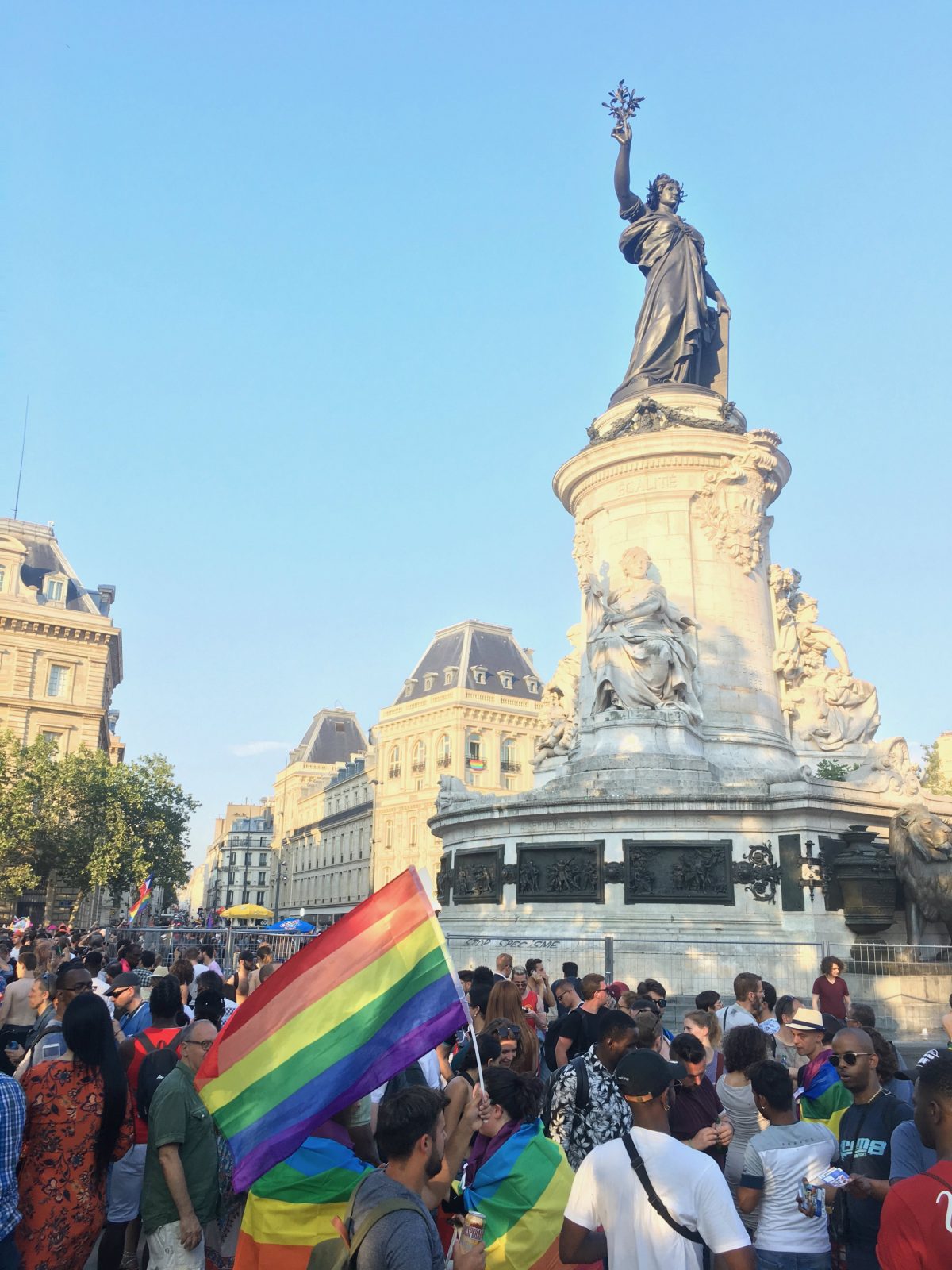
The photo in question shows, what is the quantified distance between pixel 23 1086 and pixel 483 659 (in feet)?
205

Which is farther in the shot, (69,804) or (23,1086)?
(69,804)

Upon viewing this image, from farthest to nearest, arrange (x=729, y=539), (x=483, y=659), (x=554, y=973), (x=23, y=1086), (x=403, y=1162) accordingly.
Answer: (x=483, y=659), (x=729, y=539), (x=554, y=973), (x=23, y=1086), (x=403, y=1162)

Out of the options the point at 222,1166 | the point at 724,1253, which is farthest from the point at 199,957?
the point at 724,1253

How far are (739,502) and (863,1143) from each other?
1845 cm

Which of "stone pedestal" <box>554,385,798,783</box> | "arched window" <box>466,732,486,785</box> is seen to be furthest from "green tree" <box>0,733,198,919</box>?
"stone pedestal" <box>554,385,798,783</box>

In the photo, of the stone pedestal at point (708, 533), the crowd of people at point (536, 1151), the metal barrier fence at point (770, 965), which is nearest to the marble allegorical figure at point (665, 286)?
the stone pedestal at point (708, 533)

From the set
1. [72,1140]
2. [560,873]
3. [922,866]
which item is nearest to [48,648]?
[560,873]

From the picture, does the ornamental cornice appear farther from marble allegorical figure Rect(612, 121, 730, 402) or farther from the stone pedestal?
the stone pedestal

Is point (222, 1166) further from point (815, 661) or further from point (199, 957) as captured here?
point (815, 661)

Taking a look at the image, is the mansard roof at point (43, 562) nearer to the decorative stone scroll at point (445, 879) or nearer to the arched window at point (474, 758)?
the arched window at point (474, 758)

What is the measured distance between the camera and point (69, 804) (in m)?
43.9

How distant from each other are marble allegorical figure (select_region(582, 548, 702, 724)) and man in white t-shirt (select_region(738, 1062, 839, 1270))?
49.4 feet

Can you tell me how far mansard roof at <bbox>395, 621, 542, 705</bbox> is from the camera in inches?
2616

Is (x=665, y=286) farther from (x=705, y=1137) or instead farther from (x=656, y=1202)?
(x=656, y=1202)
